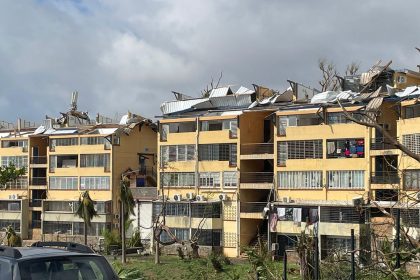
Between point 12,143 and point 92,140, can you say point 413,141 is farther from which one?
point 12,143

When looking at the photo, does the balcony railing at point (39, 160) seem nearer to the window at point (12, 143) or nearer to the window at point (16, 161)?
the window at point (16, 161)

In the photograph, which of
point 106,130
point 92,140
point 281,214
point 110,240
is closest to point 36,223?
point 92,140

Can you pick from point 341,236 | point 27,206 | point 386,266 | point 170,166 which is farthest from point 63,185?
point 386,266

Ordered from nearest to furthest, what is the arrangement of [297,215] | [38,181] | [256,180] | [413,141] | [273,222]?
[413,141]
[297,215]
[273,222]
[256,180]
[38,181]

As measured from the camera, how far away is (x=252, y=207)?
150ft

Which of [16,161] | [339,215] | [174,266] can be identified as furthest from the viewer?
[16,161]

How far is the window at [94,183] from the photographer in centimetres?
5412

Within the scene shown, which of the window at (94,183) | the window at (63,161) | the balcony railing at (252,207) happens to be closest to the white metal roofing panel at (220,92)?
the balcony railing at (252,207)

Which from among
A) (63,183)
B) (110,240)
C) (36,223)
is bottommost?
(110,240)

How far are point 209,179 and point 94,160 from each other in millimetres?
12290

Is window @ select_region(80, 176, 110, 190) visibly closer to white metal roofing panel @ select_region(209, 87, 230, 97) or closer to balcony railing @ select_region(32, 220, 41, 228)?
balcony railing @ select_region(32, 220, 41, 228)

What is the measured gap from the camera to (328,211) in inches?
1601

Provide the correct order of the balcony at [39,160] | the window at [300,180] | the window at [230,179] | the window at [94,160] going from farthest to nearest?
the balcony at [39,160], the window at [94,160], the window at [230,179], the window at [300,180]

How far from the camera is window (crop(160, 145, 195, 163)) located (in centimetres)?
4882
